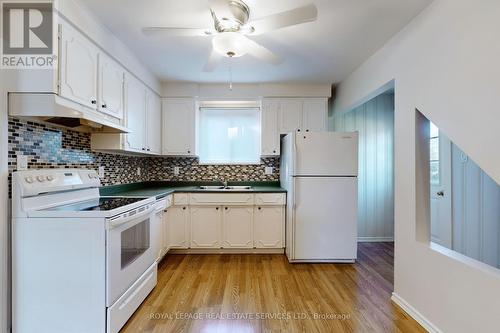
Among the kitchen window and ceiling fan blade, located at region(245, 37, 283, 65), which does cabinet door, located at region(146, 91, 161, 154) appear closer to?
the kitchen window

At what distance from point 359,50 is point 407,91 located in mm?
738

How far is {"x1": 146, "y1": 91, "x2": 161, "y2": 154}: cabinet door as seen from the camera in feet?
10.4

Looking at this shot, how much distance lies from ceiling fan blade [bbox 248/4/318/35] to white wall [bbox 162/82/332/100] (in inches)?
77.7

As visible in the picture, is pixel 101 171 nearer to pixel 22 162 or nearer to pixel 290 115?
pixel 22 162

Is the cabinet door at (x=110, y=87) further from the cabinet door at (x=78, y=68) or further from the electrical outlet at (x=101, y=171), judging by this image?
the electrical outlet at (x=101, y=171)

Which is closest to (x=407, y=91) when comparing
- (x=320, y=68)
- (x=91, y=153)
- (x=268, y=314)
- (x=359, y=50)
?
(x=359, y=50)

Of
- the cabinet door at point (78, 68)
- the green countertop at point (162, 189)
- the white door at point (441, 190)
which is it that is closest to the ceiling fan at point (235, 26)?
the cabinet door at point (78, 68)

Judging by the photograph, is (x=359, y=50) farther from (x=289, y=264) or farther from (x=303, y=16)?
(x=289, y=264)

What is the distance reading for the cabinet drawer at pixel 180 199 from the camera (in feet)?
10.7

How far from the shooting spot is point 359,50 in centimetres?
253

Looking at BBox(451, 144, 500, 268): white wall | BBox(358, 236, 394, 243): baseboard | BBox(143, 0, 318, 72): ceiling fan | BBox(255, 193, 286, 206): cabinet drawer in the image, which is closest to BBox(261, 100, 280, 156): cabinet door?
BBox(255, 193, 286, 206): cabinet drawer

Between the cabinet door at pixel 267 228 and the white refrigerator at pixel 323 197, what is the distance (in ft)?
0.86

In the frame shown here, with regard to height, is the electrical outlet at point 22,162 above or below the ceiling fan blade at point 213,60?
below

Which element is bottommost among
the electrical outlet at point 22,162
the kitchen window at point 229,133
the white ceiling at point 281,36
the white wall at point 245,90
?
the electrical outlet at point 22,162
